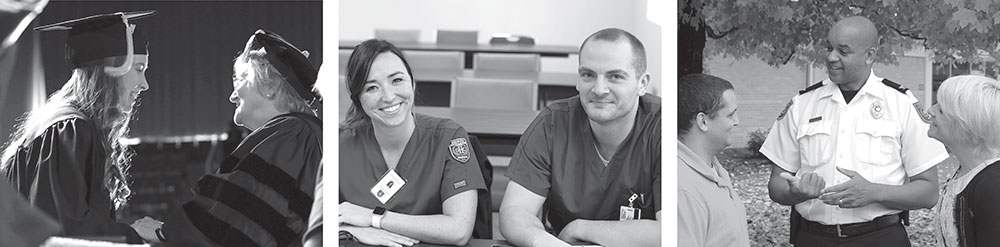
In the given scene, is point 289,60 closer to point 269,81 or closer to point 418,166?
point 269,81

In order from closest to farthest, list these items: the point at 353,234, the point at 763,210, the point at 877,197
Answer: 1. the point at 353,234
2. the point at 877,197
3. the point at 763,210

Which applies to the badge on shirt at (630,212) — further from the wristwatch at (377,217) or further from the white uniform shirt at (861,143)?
the white uniform shirt at (861,143)

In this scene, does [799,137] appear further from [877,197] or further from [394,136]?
[394,136]

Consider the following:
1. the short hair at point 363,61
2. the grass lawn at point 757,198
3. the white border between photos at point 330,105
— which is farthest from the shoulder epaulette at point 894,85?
the white border between photos at point 330,105

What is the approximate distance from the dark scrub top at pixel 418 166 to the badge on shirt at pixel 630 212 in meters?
0.55

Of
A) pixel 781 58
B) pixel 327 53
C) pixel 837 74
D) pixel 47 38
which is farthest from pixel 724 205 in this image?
pixel 47 38

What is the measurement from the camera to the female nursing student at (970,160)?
4.04m

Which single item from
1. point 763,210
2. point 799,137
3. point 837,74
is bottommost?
point 763,210

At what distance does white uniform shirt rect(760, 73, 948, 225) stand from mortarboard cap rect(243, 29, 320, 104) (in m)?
2.25

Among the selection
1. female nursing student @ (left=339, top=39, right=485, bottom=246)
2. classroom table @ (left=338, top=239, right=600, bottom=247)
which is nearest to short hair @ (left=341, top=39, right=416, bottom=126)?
female nursing student @ (left=339, top=39, right=485, bottom=246)

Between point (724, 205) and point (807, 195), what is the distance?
2.45ft

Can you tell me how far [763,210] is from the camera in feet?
16.3

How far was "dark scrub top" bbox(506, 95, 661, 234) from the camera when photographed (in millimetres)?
3869

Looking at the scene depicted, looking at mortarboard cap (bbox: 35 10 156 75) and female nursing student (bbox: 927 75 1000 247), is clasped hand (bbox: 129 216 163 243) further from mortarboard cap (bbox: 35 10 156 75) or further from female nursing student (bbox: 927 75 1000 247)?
female nursing student (bbox: 927 75 1000 247)
